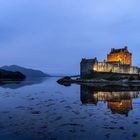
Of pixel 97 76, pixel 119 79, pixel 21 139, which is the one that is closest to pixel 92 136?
pixel 21 139

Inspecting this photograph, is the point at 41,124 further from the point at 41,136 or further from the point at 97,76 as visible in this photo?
the point at 97,76

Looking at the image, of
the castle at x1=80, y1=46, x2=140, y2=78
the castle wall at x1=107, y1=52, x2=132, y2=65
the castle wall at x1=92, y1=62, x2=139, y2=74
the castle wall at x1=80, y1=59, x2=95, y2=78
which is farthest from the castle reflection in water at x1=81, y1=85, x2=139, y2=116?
the castle wall at x1=107, y1=52, x2=132, y2=65

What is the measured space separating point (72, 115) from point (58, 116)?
1576mm

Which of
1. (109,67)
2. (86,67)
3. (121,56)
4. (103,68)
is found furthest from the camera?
(121,56)

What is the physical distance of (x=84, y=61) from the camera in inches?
5074

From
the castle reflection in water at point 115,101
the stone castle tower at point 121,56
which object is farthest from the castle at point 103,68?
the castle reflection in water at point 115,101

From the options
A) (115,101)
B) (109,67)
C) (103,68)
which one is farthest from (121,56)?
(115,101)

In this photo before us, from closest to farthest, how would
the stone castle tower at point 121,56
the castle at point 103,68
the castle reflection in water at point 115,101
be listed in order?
the castle reflection in water at point 115,101, the castle at point 103,68, the stone castle tower at point 121,56

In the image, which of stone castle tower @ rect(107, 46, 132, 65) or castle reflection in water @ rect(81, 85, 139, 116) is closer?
castle reflection in water @ rect(81, 85, 139, 116)

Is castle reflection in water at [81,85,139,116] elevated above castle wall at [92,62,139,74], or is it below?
below

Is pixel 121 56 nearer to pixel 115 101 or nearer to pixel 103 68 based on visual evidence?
pixel 103 68

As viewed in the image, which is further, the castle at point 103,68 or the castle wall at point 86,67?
the castle wall at point 86,67

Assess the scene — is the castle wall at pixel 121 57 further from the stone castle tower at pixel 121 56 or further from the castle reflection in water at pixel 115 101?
the castle reflection in water at pixel 115 101

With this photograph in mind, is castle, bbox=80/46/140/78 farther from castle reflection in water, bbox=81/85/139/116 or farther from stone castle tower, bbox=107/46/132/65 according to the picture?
castle reflection in water, bbox=81/85/139/116
